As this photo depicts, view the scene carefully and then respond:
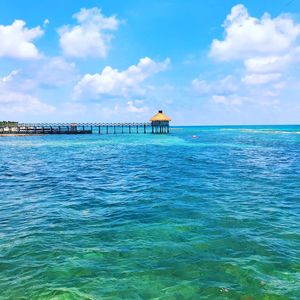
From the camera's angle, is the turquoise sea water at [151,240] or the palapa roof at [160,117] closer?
the turquoise sea water at [151,240]

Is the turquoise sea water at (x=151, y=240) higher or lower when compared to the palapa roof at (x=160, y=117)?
lower

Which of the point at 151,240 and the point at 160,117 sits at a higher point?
the point at 160,117

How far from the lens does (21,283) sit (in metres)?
7.06

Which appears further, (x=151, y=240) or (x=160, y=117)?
(x=160, y=117)

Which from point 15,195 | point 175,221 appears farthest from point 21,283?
point 15,195

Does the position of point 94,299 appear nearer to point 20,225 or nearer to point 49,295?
point 49,295

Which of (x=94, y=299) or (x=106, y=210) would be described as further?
(x=106, y=210)

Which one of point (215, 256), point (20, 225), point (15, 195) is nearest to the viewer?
point (215, 256)

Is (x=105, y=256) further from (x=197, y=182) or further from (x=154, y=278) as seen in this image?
(x=197, y=182)

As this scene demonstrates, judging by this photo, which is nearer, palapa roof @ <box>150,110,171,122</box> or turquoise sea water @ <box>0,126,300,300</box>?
turquoise sea water @ <box>0,126,300,300</box>

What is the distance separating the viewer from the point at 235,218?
11.4 metres

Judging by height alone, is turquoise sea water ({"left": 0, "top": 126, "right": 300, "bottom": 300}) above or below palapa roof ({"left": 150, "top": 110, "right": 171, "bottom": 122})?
below

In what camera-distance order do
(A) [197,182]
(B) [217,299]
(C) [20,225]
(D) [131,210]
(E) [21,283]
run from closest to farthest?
(B) [217,299], (E) [21,283], (C) [20,225], (D) [131,210], (A) [197,182]

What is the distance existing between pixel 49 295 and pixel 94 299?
3.00ft
